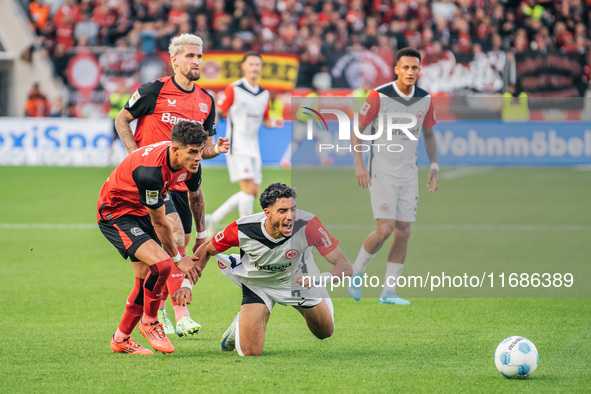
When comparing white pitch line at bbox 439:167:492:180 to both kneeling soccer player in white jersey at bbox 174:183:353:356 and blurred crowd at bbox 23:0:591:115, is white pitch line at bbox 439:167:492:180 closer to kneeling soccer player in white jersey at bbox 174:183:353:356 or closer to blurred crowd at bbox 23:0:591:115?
blurred crowd at bbox 23:0:591:115

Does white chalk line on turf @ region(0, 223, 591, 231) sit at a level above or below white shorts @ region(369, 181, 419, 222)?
below

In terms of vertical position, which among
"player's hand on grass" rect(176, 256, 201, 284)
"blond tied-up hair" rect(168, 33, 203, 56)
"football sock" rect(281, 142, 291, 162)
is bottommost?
"football sock" rect(281, 142, 291, 162)

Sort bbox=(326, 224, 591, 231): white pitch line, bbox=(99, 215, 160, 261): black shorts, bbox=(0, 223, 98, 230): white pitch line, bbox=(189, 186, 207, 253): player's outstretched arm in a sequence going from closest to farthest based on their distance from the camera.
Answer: bbox=(99, 215, 160, 261): black shorts, bbox=(189, 186, 207, 253): player's outstretched arm, bbox=(326, 224, 591, 231): white pitch line, bbox=(0, 223, 98, 230): white pitch line

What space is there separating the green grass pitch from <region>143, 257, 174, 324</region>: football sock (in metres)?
0.32

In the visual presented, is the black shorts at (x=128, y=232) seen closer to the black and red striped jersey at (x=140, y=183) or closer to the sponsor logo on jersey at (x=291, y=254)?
the black and red striped jersey at (x=140, y=183)

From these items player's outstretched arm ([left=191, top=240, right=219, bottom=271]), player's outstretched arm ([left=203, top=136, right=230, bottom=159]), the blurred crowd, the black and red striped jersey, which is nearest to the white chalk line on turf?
player's outstretched arm ([left=203, top=136, right=230, bottom=159])

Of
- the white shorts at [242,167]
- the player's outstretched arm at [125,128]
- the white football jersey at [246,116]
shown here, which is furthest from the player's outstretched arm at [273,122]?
the player's outstretched arm at [125,128]

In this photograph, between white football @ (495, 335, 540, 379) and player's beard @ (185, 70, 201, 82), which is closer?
white football @ (495, 335, 540, 379)

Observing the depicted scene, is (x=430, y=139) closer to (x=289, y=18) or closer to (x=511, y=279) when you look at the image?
(x=511, y=279)

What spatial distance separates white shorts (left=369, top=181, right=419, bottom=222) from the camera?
7762mm

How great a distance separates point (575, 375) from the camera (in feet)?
17.5

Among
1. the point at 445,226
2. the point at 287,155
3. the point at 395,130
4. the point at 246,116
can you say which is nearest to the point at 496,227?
the point at 445,226

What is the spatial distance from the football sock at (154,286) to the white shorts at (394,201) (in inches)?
96.5

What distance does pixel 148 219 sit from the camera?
6.25 metres
